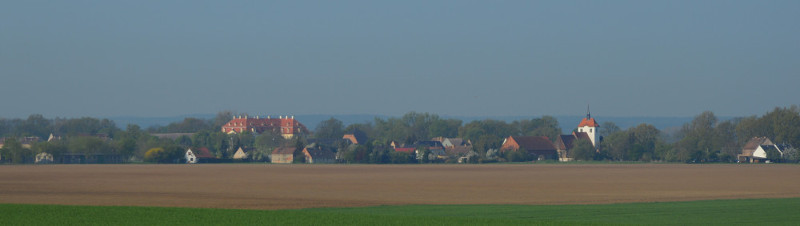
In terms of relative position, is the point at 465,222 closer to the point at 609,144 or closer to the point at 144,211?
the point at 144,211

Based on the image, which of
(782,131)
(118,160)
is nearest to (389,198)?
(118,160)

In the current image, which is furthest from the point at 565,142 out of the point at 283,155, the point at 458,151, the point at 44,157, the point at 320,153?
the point at 44,157

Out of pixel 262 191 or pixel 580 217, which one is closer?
pixel 580 217

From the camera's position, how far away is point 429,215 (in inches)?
1469

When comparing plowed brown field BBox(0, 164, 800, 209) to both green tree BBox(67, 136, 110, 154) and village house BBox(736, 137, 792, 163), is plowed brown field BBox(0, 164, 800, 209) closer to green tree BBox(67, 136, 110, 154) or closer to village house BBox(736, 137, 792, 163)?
village house BBox(736, 137, 792, 163)

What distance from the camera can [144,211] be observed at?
36031 mm

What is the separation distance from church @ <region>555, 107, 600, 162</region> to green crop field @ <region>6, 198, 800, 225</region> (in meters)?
123

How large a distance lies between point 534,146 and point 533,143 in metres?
0.87

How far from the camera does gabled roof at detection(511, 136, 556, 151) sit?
164 meters

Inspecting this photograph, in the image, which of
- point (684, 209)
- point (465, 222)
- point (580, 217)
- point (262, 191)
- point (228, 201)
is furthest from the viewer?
point (262, 191)

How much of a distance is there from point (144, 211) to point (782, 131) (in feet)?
446

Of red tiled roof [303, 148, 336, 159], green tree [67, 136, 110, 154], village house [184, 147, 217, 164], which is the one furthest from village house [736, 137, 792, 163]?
green tree [67, 136, 110, 154]

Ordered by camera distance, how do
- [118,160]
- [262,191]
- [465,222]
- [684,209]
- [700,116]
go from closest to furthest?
[465,222] < [684,209] < [262,191] < [118,160] < [700,116]

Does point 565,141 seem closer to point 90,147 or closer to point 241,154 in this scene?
point 241,154
